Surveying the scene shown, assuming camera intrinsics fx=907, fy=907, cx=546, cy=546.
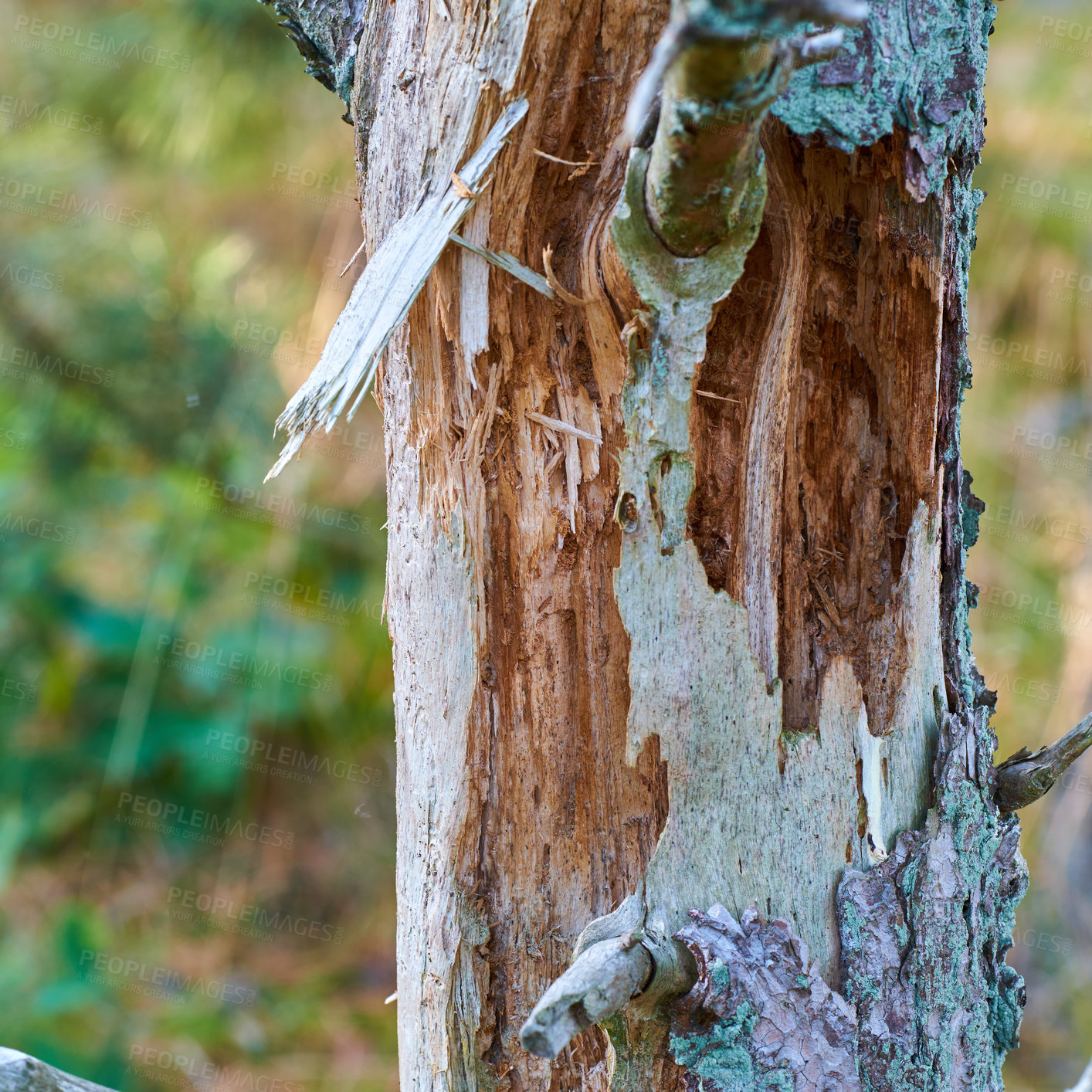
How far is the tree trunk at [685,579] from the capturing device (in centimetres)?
66

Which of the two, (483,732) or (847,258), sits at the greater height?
(847,258)

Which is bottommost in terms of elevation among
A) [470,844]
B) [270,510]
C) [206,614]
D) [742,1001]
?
[742,1001]

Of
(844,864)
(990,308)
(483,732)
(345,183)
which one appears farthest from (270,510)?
(990,308)

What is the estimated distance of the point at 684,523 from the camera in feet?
2.28

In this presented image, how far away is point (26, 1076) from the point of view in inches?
25.7

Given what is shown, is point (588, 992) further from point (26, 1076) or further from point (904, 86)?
point (904, 86)

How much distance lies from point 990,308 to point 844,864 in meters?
→ 2.73

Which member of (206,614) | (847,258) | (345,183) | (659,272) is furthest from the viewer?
(345,183)

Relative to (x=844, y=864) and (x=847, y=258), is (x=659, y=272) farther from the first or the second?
(x=844, y=864)

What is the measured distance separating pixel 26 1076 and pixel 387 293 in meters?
0.62

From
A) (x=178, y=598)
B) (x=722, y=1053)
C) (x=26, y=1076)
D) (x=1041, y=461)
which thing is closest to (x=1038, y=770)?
(x=722, y=1053)

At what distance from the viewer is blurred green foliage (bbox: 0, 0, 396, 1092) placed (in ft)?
6.79

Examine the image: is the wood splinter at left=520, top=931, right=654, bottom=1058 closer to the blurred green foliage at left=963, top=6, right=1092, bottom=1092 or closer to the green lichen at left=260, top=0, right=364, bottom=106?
the green lichen at left=260, top=0, right=364, bottom=106

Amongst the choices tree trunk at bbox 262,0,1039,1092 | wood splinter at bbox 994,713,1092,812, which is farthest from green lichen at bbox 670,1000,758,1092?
wood splinter at bbox 994,713,1092,812
